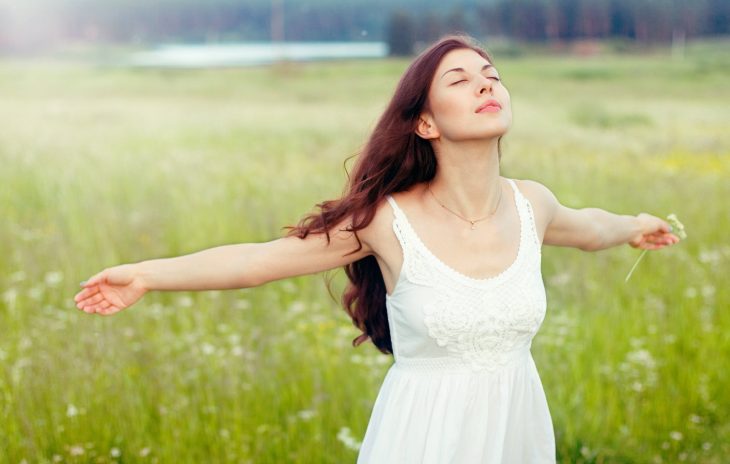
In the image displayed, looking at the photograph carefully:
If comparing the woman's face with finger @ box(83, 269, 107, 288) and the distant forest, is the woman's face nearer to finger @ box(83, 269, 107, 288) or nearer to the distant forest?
finger @ box(83, 269, 107, 288)

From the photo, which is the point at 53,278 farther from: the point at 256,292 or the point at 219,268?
the point at 219,268

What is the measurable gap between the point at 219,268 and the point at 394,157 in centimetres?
57

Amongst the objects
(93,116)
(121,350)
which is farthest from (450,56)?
(93,116)

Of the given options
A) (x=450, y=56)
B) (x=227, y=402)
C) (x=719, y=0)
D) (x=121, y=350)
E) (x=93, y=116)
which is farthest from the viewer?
(x=719, y=0)

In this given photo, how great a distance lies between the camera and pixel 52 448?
3672mm

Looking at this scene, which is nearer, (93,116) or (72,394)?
(72,394)

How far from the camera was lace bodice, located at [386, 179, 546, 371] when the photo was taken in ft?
7.99

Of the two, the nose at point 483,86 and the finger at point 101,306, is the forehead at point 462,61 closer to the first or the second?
the nose at point 483,86

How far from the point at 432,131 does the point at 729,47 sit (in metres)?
9.47

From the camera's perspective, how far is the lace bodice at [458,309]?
2.44 metres

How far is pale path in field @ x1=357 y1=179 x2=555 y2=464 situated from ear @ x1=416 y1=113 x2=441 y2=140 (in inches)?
8.0

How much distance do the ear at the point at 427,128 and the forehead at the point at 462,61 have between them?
123mm

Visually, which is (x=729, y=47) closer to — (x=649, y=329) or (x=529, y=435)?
(x=649, y=329)

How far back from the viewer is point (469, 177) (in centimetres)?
254
